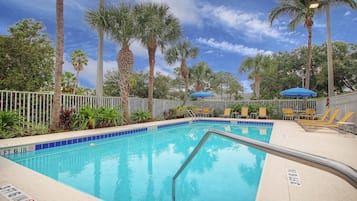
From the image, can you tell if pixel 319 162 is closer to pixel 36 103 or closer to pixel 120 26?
pixel 36 103

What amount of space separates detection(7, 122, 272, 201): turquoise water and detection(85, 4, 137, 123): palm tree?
523 cm

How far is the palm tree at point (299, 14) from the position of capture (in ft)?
42.3

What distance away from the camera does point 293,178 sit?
305 centimetres

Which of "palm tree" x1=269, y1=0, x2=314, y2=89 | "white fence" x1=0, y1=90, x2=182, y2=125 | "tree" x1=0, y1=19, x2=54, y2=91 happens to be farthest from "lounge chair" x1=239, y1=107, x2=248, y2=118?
"tree" x1=0, y1=19, x2=54, y2=91

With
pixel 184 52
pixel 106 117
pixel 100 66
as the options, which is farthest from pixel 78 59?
pixel 106 117

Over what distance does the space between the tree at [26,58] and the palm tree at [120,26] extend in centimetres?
472

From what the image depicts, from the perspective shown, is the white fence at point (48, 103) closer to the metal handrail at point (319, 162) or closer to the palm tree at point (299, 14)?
the palm tree at point (299, 14)

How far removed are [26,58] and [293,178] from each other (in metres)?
13.8

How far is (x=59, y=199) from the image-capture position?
2.43m

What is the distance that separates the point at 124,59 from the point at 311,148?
29.6ft

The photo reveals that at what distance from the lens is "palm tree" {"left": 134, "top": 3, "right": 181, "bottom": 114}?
11.1 metres

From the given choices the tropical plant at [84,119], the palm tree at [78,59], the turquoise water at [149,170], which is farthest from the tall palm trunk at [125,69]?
the palm tree at [78,59]

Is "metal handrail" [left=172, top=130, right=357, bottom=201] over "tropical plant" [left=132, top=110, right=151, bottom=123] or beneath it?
over

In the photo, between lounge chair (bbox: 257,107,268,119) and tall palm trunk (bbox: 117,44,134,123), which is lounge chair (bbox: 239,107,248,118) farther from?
tall palm trunk (bbox: 117,44,134,123)
